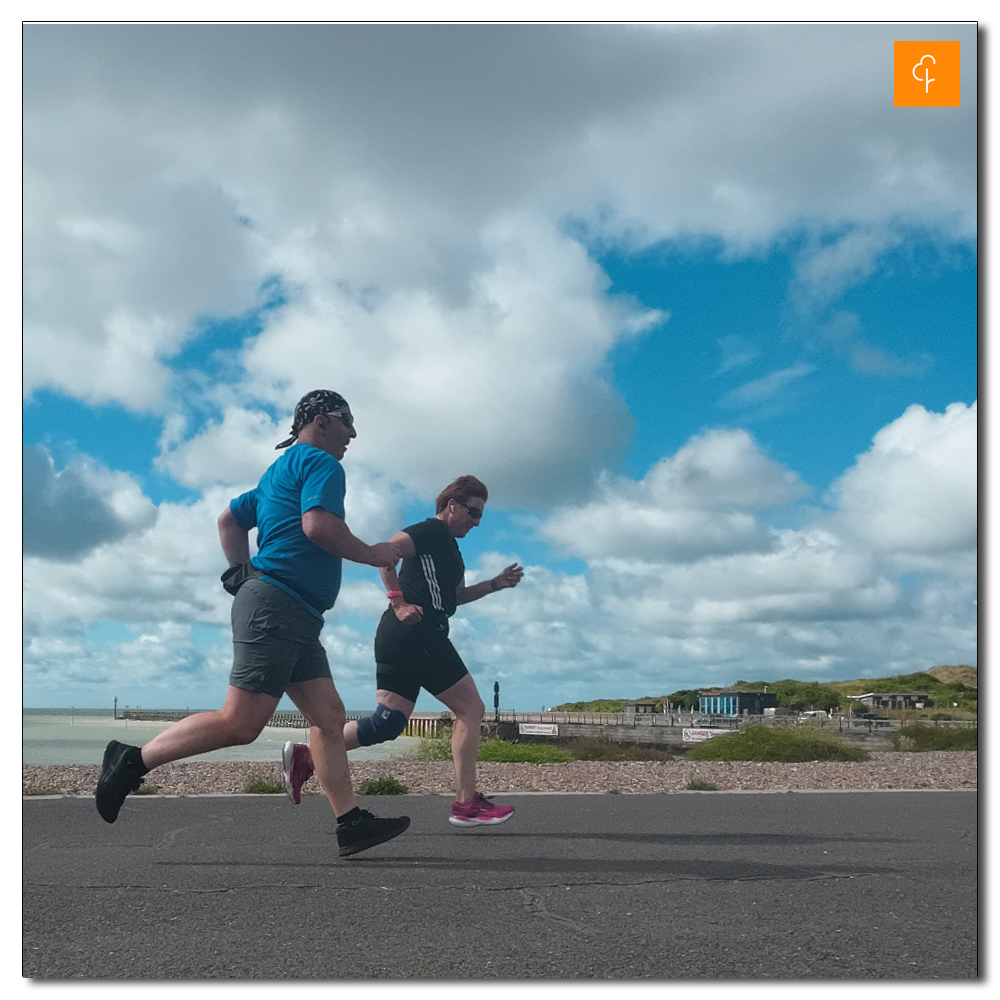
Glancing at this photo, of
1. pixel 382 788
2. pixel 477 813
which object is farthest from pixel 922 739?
pixel 477 813

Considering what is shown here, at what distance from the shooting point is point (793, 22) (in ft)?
11.1

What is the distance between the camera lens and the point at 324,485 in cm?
319

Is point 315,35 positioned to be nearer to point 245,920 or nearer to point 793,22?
point 793,22

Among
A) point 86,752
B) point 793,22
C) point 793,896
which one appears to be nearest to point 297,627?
point 86,752

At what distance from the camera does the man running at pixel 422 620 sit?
3.47 m

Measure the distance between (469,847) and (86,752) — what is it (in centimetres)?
167

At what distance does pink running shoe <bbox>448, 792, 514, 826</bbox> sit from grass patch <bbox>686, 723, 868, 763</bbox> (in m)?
4.73

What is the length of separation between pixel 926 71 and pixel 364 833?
3614 millimetres

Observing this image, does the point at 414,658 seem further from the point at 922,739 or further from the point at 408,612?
the point at 922,739

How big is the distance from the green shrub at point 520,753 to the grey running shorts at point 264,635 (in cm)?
403

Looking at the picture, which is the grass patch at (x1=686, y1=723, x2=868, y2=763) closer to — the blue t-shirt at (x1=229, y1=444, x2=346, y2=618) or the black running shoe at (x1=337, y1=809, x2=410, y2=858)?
the black running shoe at (x1=337, y1=809, x2=410, y2=858)

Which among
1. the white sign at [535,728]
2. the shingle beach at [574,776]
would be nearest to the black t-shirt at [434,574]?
the white sign at [535,728]

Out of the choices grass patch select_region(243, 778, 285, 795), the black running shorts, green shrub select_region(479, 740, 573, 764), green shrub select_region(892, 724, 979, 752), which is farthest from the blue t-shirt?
green shrub select_region(892, 724, 979, 752)

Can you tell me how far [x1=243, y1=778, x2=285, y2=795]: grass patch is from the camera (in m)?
6.07
